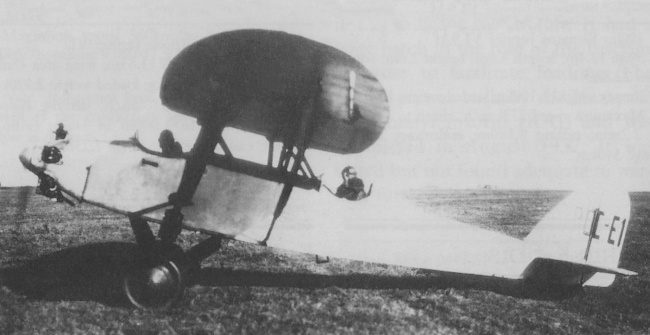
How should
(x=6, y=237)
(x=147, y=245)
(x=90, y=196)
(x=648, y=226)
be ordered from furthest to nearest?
(x=648, y=226), (x=6, y=237), (x=90, y=196), (x=147, y=245)

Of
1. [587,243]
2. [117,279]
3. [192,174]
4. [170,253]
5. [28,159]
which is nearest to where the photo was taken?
[170,253]

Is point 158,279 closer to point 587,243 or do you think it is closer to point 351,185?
point 351,185

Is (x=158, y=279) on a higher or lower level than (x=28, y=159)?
lower

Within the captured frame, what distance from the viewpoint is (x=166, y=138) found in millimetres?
5031

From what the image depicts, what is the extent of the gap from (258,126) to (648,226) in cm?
1609

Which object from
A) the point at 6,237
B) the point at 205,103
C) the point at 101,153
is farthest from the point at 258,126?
the point at 6,237

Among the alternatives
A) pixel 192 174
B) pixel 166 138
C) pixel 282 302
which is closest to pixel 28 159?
pixel 166 138

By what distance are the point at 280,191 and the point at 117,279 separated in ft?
7.36

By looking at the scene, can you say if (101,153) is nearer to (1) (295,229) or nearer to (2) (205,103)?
(2) (205,103)

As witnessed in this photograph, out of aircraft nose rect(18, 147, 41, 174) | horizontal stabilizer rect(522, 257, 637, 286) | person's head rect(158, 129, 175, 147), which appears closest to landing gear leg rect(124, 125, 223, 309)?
person's head rect(158, 129, 175, 147)

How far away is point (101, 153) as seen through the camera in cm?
530

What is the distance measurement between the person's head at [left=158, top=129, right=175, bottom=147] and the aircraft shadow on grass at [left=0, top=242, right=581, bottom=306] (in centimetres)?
121

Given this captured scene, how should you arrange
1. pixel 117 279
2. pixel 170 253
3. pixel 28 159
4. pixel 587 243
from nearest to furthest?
pixel 170 253
pixel 28 159
pixel 117 279
pixel 587 243

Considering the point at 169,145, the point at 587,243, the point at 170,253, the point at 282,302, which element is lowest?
the point at 282,302
